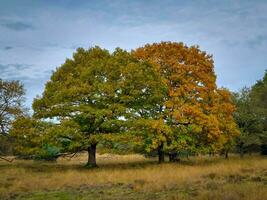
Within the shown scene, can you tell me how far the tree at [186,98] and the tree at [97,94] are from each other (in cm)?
206

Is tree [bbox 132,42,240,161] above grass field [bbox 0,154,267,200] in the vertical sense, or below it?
above

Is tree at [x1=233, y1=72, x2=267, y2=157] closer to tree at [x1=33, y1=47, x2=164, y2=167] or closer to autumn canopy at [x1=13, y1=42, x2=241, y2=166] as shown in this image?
autumn canopy at [x1=13, y1=42, x2=241, y2=166]

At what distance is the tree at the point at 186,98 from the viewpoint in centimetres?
3603

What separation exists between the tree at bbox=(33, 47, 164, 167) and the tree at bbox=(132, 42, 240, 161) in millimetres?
2060

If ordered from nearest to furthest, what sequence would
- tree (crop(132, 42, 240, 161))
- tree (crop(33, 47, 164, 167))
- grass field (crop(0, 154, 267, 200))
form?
grass field (crop(0, 154, 267, 200)) < tree (crop(33, 47, 164, 167)) < tree (crop(132, 42, 240, 161))

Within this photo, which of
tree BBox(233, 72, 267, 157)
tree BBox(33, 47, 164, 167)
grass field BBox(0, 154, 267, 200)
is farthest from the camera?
tree BBox(233, 72, 267, 157)

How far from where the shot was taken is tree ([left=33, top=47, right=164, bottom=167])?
3347 cm

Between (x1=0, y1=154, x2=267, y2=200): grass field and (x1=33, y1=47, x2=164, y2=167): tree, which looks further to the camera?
(x1=33, y1=47, x2=164, y2=167): tree

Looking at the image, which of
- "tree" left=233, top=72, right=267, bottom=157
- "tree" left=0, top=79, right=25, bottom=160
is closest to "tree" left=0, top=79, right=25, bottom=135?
"tree" left=0, top=79, right=25, bottom=160

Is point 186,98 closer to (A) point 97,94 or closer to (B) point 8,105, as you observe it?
(A) point 97,94

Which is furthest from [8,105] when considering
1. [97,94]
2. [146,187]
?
[146,187]

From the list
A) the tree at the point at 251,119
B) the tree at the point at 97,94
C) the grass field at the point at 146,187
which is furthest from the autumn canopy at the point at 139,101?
the tree at the point at 251,119

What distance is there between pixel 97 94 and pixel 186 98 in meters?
8.73

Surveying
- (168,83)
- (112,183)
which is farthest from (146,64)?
(112,183)
